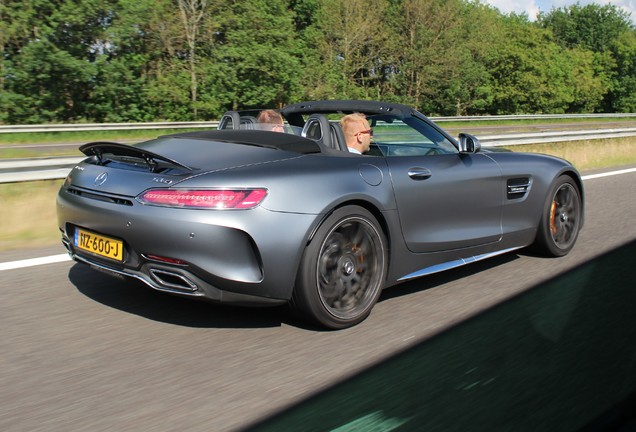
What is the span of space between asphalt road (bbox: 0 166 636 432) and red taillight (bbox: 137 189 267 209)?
76cm

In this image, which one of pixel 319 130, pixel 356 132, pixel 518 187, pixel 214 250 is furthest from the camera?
pixel 518 187

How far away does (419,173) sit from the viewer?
4.54 metres

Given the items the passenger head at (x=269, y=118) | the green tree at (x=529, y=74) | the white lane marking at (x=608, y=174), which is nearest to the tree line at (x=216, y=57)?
the green tree at (x=529, y=74)

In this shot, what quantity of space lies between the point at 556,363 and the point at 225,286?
1694 millimetres

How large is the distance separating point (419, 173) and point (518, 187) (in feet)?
4.15

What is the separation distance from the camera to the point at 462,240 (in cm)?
487

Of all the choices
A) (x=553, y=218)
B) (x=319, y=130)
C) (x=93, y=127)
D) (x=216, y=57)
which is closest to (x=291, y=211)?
(x=319, y=130)

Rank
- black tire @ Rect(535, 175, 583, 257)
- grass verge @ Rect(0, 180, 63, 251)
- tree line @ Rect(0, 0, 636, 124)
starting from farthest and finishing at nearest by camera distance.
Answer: tree line @ Rect(0, 0, 636, 124)
grass verge @ Rect(0, 180, 63, 251)
black tire @ Rect(535, 175, 583, 257)

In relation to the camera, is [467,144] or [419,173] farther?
[467,144]

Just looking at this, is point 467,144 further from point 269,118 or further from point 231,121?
point 231,121

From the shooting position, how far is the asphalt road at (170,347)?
292cm

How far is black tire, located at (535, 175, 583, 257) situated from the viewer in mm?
5734

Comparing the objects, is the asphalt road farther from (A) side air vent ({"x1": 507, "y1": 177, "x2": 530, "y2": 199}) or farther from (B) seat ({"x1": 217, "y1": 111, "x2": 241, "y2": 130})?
(B) seat ({"x1": 217, "y1": 111, "x2": 241, "y2": 130})

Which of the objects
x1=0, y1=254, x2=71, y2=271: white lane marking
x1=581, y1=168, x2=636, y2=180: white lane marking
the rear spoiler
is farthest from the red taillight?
x1=581, y1=168, x2=636, y2=180: white lane marking
